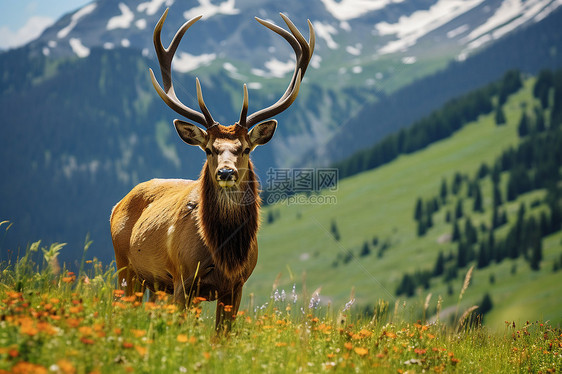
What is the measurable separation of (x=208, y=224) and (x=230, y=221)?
36 cm

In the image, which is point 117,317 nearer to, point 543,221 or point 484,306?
point 484,306

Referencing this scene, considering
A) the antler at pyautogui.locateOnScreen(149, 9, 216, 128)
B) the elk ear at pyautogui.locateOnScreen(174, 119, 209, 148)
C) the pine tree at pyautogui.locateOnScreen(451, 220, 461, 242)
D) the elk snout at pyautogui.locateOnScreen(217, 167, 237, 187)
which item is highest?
the antler at pyautogui.locateOnScreen(149, 9, 216, 128)

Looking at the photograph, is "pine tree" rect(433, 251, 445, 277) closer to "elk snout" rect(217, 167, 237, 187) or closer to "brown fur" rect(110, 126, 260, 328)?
"brown fur" rect(110, 126, 260, 328)

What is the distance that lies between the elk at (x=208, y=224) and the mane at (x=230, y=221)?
0.05ft

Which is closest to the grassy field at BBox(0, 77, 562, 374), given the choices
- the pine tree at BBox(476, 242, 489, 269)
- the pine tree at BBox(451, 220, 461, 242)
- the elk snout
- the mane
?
the mane

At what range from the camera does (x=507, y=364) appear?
23.8 ft

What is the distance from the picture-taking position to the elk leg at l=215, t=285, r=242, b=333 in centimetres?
722

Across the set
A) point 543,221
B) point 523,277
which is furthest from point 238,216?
point 543,221

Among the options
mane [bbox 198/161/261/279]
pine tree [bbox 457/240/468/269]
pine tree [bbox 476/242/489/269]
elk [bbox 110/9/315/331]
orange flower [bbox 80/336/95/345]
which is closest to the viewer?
orange flower [bbox 80/336/95/345]

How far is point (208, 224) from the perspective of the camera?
8227 mm

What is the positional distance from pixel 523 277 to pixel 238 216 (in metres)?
177

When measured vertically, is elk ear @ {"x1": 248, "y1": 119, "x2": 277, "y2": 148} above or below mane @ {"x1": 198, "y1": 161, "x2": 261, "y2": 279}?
above

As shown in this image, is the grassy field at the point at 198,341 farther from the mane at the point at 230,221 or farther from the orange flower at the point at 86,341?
the mane at the point at 230,221

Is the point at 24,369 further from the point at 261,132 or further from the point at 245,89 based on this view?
the point at 261,132
